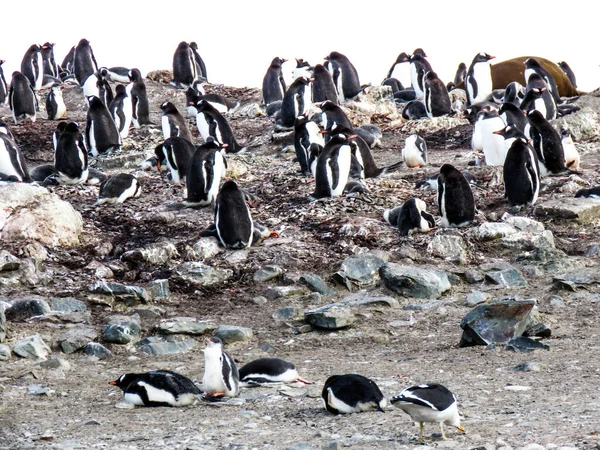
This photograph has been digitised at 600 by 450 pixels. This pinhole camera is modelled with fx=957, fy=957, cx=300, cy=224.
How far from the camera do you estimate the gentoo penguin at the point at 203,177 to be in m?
12.0

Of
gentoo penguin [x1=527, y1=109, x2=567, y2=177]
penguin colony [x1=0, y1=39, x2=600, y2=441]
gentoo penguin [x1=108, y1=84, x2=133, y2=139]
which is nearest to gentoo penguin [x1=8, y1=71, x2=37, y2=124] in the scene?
penguin colony [x1=0, y1=39, x2=600, y2=441]

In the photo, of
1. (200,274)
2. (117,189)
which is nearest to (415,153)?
(117,189)

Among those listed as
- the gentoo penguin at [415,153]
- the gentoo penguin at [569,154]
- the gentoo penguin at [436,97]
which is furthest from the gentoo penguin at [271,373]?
the gentoo penguin at [436,97]

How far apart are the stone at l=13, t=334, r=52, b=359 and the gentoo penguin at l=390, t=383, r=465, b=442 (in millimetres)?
3768

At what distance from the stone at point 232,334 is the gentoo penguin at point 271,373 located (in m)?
1.46

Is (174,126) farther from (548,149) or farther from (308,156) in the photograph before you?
(548,149)

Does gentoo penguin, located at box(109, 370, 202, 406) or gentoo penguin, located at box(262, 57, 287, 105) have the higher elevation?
gentoo penguin, located at box(262, 57, 287, 105)

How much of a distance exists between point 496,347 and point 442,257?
2783 millimetres

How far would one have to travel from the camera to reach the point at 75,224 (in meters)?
10.8

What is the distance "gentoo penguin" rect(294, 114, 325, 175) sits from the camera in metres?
14.0

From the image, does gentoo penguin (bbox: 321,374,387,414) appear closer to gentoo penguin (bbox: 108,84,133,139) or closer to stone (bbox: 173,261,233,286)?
stone (bbox: 173,261,233,286)

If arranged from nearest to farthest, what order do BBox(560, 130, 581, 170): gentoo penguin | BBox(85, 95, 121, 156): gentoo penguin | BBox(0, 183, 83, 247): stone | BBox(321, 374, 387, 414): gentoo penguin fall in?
1. BBox(321, 374, 387, 414): gentoo penguin
2. BBox(0, 183, 83, 247): stone
3. BBox(560, 130, 581, 170): gentoo penguin
4. BBox(85, 95, 121, 156): gentoo penguin

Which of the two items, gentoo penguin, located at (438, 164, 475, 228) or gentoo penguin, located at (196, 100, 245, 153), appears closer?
gentoo penguin, located at (438, 164, 475, 228)

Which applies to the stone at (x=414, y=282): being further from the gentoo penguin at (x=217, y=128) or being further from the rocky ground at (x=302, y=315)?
the gentoo penguin at (x=217, y=128)
